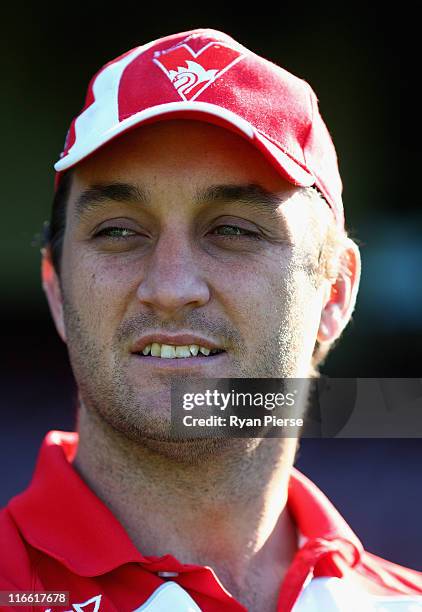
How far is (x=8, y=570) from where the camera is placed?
1588mm

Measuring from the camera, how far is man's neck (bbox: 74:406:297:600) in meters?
1.76

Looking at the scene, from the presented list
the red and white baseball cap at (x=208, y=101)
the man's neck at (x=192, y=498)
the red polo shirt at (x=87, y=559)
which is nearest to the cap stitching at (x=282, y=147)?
the red and white baseball cap at (x=208, y=101)

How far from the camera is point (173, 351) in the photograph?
1.68 m

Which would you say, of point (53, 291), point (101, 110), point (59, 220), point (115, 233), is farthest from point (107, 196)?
point (53, 291)

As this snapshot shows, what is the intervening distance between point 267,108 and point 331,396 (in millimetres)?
1090

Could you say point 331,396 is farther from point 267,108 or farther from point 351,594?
point 267,108

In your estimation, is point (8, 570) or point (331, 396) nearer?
point (8, 570)

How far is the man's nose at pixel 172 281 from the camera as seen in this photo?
1.64 m

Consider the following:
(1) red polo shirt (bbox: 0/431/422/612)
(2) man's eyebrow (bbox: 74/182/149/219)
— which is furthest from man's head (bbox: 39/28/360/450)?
(1) red polo shirt (bbox: 0/431/422/612)

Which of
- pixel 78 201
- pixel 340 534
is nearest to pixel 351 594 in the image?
pixel 340 534

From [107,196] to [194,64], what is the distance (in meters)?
0.32

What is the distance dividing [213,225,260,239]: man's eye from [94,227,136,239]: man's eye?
17 centimetres

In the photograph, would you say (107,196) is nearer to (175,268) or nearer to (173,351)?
(175,268)

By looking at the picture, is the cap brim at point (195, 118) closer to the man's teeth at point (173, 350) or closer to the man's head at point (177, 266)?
the man's head at point (177, 266)
